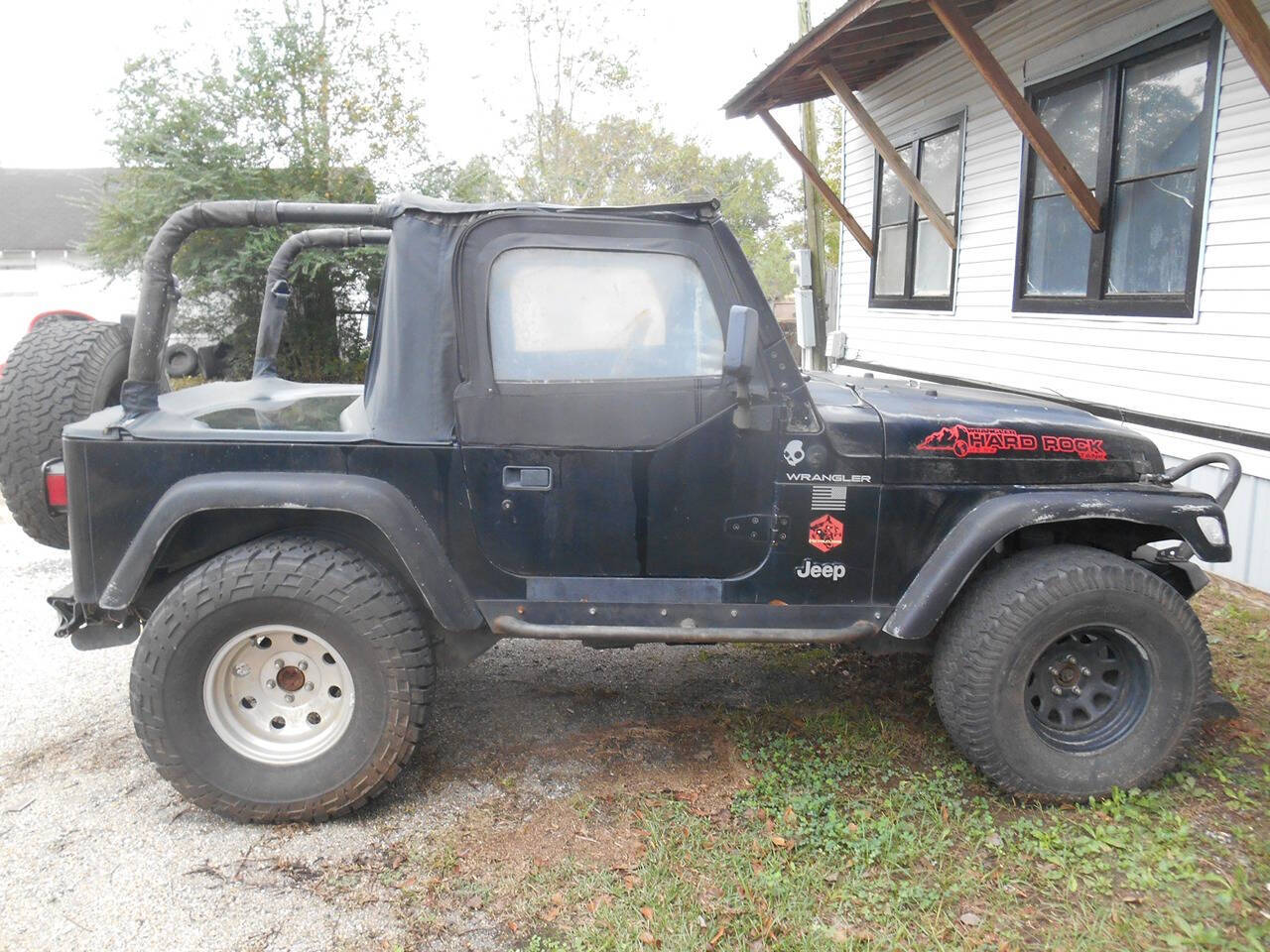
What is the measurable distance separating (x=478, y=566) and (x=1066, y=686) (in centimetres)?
212

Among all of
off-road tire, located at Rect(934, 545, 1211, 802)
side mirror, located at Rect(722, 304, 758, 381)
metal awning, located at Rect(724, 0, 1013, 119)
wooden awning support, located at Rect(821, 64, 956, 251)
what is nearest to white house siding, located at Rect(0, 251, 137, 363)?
metal awning, located at Rect(724, 0, 1013, 119)

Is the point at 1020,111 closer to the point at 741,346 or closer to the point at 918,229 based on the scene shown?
the point at 918,229

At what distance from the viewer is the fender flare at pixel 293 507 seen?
124 inches

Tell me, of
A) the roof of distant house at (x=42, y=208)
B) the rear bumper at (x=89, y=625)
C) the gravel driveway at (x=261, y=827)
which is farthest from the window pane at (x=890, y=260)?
the roof of distant house at (x=42, y=208)

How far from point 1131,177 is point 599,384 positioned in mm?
4993

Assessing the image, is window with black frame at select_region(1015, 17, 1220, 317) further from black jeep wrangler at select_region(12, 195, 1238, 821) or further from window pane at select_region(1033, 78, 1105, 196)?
black jeep wrangler at select_region(12, 195, 1238, 821)

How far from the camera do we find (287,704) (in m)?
3.33

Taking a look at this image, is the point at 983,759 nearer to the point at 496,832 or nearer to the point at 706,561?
the point at 706,561

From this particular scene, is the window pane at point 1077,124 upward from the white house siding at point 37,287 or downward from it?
upward

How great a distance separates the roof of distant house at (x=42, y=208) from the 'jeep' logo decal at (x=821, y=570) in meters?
28.4

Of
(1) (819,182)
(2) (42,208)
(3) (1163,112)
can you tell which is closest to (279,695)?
(3) (1163,112)

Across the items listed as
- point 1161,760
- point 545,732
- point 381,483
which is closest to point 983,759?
point 1161,760

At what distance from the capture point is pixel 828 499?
10.8ft

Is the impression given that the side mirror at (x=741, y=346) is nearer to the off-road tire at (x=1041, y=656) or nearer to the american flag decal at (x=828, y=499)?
the american flag decal at (x=828, y=499)
